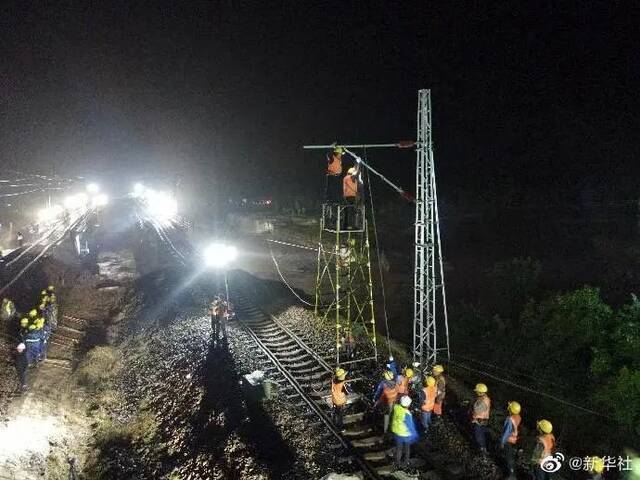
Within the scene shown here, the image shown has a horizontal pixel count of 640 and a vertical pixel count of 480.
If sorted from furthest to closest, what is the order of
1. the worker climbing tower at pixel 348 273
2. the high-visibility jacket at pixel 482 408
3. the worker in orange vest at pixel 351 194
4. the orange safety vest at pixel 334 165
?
the worker climbing tower at pixel 348 273 < the worker in orange vest at pixel 351 194 < the orange safety vest at pixel 334 165 < the high-visibility jacket at pixel 482 408

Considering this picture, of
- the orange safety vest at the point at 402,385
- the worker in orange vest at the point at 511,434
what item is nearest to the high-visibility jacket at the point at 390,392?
the orange safety vest at the point at 402,385

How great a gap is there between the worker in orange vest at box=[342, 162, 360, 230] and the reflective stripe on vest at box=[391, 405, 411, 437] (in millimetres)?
4769

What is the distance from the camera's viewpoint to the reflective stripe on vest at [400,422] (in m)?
8.41

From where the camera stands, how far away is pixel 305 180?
106 metres

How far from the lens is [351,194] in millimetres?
11391

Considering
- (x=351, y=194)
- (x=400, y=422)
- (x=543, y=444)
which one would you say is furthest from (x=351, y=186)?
(x=543, y=444)

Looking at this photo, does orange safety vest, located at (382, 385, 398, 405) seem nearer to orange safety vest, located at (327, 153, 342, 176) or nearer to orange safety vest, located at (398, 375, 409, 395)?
orange safety vest, located at (398, 375, 409, 395)

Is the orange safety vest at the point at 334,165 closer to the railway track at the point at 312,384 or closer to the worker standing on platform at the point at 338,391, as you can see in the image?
the worker standing on platform at the point at 338,391

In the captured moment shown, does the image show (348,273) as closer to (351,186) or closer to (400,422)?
(351,186)

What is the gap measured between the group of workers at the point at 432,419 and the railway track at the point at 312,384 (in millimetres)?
372

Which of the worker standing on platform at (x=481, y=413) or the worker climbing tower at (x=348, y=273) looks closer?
the worker standing on platform at (x=481, y=413)

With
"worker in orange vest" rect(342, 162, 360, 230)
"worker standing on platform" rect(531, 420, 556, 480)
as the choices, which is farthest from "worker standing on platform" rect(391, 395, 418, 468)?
"worker in orange vest" rect(342, 162, 360, 230)

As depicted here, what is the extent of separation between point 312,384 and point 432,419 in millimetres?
3593

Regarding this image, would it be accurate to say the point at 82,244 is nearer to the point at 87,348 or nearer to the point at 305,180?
the point at 87,348
